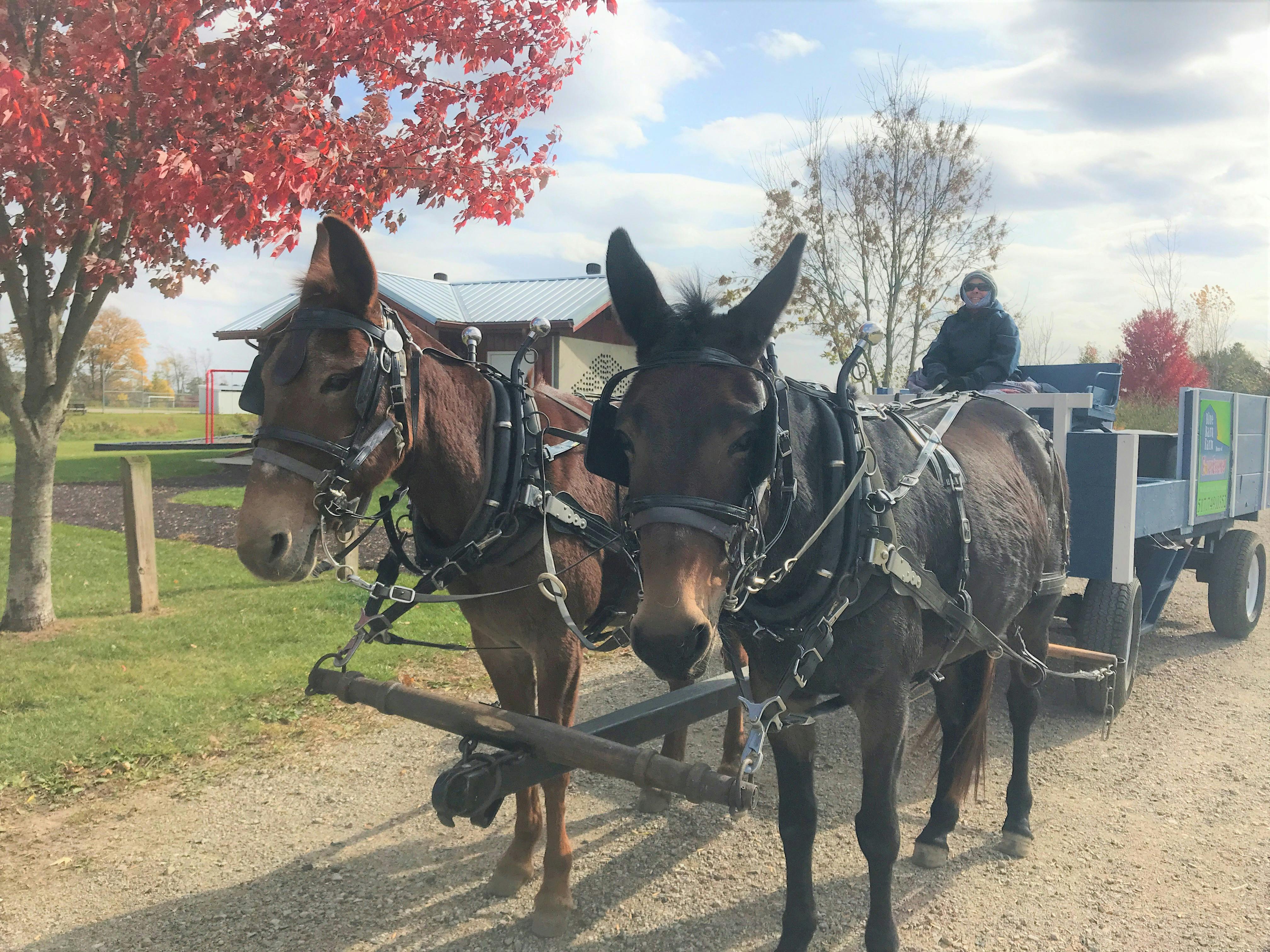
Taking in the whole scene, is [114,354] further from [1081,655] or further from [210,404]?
[1081,655]

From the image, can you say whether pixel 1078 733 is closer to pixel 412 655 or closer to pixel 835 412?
pixel 835 412

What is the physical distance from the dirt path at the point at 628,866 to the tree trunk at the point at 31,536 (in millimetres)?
2987

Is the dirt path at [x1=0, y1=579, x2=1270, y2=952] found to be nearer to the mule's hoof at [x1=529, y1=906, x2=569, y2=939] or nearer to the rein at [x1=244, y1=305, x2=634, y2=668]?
the mule's hoof at [x1=529, y1=906, x2=569, y2=939]

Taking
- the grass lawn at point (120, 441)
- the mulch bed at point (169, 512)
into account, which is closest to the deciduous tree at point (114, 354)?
the grass lawn at point (120, 441)

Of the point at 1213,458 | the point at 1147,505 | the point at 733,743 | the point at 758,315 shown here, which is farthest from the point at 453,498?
the point at 1213,458

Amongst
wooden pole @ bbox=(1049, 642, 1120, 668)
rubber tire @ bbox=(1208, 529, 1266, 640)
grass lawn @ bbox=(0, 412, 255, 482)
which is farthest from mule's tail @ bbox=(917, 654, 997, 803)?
grass lawn @ bbox=(0, 412, 255, 482)

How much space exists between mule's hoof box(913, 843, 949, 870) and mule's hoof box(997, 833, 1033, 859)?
0.30 meters

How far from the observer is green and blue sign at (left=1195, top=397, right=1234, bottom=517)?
19.5ft

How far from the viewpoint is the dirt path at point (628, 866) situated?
3059 mm

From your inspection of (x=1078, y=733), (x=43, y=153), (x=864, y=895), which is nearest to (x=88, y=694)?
(x=43, y=153)

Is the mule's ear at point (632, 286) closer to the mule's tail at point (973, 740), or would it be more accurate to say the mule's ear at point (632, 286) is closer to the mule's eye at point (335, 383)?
the mule's eye at point (335, 383)

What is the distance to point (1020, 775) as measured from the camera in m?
3.82

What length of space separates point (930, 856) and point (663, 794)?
4.14ft

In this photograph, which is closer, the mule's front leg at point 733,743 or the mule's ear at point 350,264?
the mule's ear at point 350,264
